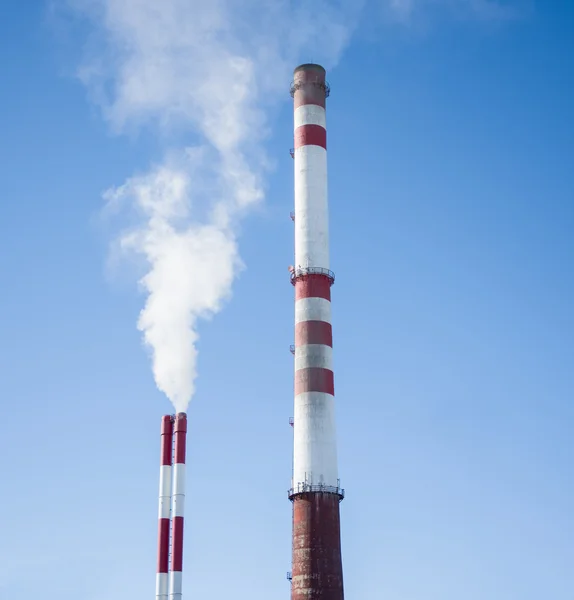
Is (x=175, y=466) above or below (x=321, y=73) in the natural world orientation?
below

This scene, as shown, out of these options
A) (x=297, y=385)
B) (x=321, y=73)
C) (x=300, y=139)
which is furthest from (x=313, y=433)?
(x=321, y=73)

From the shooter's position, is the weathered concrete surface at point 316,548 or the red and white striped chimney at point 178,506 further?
the red and white striped chimney at point 178,506

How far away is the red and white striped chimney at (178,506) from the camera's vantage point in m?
53.3

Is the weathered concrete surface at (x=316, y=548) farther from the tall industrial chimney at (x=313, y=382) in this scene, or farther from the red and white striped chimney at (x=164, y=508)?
the red and white striped chimney at (x=164, y=508)

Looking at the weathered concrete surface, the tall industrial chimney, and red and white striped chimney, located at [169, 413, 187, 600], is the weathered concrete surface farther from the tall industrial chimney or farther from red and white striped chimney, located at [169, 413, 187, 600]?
red and white striped chimney, located at [169, 413, 187, 600]

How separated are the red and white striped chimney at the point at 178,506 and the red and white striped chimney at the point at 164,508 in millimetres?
450

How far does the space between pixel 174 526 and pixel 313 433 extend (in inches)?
431

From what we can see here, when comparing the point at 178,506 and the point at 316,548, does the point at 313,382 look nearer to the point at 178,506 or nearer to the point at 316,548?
the point at 316,548

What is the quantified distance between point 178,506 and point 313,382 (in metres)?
11.8

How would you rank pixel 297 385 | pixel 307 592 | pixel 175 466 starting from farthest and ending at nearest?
pixel 175 466 < pixel 297 385 < pixel 307 592

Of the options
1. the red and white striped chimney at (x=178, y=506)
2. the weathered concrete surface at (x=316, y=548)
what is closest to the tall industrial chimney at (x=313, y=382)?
the weathered concrete surface at (x=316, y=548)

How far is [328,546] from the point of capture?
48250 millimetres

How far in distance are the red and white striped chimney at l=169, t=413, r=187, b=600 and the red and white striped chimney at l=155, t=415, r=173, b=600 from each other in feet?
1.48

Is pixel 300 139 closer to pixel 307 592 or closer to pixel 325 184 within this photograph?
pixel 325 184
